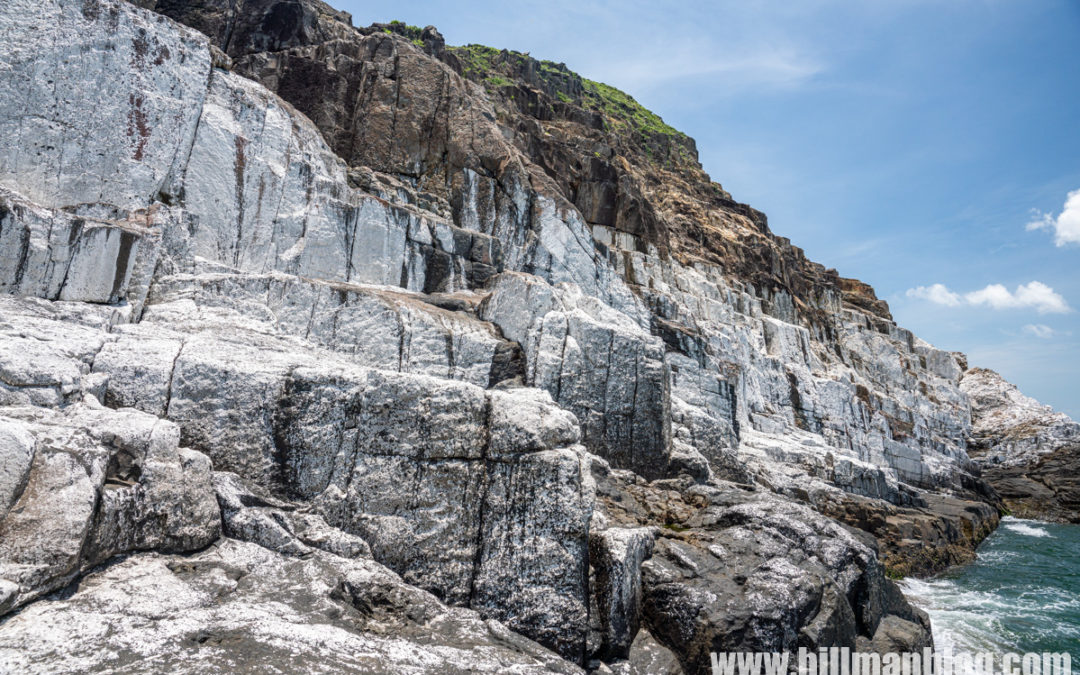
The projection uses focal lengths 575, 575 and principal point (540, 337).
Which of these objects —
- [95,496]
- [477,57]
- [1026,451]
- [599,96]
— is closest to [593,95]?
[599,96]

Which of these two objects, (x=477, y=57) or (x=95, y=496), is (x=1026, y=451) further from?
(x=477, y=57)

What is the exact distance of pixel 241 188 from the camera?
19219mm

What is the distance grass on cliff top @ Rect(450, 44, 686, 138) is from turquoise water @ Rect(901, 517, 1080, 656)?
58042mm

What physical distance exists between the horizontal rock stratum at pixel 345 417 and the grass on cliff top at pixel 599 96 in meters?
45.3

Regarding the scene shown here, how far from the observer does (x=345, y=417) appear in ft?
31.3

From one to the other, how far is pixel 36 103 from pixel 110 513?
13.6 metres

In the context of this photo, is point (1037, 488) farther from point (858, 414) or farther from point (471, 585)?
point (471, 585)

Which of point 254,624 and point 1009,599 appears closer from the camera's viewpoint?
point 254,624

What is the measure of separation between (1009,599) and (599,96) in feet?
305

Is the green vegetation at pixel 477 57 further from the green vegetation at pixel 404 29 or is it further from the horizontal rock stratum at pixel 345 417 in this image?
the horizontal rock stratum at pixel 345 417

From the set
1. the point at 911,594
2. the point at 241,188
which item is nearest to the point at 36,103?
the point at 241,188

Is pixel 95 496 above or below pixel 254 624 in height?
above

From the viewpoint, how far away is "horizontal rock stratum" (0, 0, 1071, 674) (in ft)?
23.1

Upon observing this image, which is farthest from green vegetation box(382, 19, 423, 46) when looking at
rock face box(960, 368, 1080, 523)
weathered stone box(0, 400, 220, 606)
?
rock face box(960, 368, 1080, 523)
